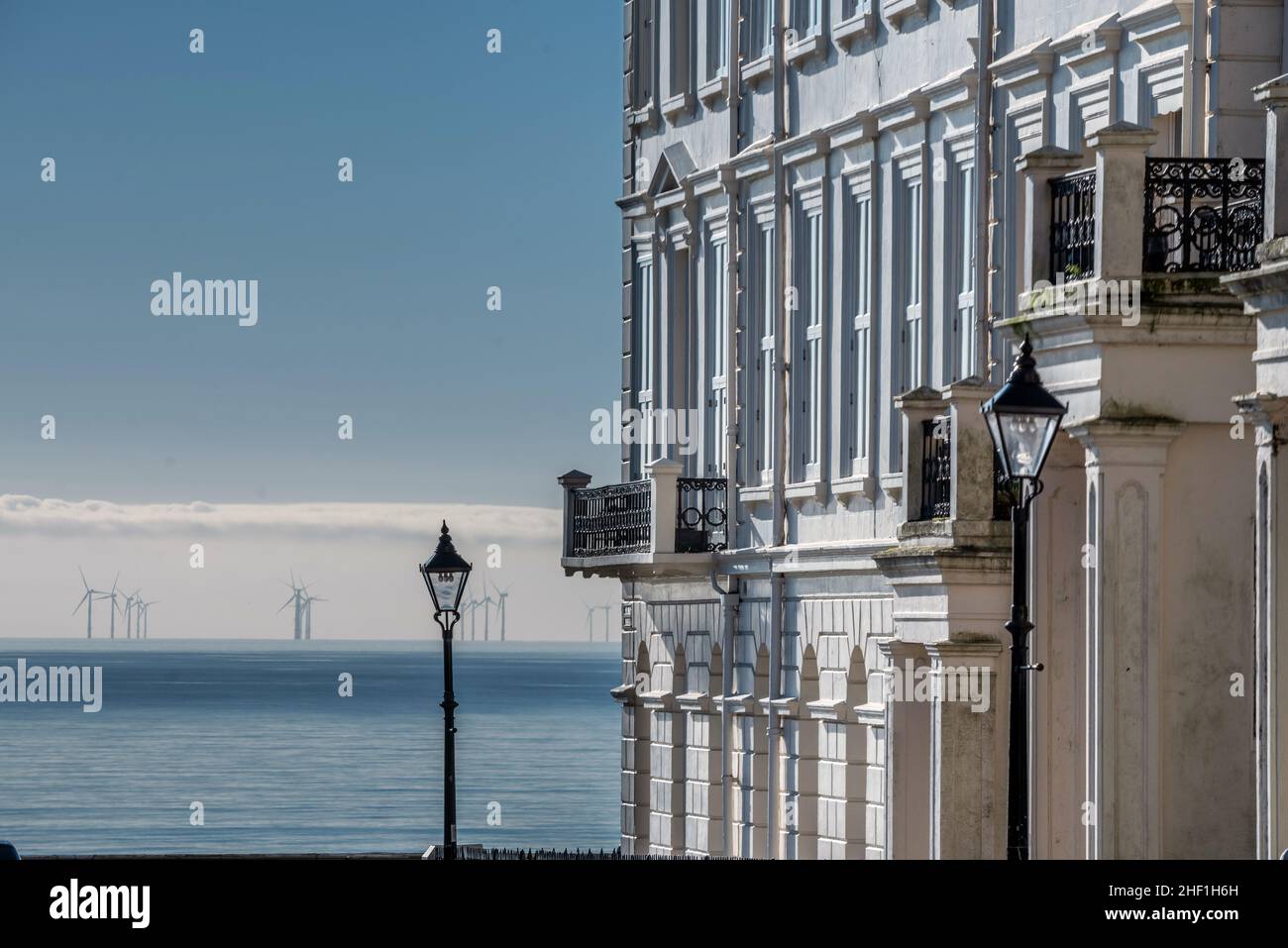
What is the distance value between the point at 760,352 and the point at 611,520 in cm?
361

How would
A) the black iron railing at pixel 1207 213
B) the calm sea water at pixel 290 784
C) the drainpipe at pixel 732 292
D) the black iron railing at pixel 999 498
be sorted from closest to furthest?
the black iron railing at pixel 1207 213, the black iron railing at pixel 999 498, the drainpipe at pixel 732 292, the calm sea water at pixel 290 784

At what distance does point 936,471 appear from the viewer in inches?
1086

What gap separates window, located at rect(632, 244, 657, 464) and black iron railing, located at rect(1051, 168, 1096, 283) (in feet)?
63.4

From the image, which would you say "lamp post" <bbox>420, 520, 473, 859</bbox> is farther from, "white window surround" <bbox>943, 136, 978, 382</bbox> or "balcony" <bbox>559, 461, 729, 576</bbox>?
"balcony" <bbox>559, 461, 729, 576</bbox>

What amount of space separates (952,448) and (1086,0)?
516 centimetres

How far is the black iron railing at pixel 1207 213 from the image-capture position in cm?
2264

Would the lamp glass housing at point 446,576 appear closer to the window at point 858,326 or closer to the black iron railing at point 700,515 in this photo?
the window at point 858,326

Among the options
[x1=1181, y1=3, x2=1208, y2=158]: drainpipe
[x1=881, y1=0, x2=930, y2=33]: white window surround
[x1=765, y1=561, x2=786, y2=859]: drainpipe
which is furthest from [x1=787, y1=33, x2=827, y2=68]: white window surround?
[x1=1181, y1=3, x2=1208, y2=158]: drainpipe

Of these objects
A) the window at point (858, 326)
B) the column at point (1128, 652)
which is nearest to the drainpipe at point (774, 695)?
the window at point (858, 326)

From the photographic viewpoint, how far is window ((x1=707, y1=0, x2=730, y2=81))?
132ft

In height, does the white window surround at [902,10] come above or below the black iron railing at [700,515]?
above

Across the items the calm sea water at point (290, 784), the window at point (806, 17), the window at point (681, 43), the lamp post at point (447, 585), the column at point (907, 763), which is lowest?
the calm sea water at point (290, 784)

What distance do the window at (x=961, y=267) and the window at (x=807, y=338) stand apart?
4.33 metres
